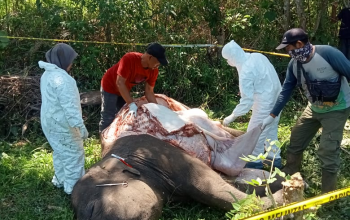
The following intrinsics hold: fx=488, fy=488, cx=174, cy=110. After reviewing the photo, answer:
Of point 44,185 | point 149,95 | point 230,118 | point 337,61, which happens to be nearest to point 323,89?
point 337,61

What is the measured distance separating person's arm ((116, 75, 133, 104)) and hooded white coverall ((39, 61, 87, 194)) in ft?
2.82

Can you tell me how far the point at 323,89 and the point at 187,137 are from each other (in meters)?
1.45

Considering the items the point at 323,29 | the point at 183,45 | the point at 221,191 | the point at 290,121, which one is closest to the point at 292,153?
the point at 221,191

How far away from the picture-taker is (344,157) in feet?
18.9

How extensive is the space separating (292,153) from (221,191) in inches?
49.2

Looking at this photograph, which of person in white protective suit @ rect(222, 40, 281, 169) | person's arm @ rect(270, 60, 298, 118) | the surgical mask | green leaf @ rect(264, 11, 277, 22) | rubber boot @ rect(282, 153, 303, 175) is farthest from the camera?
green leaf @ rect(264, 11, 277, 22)

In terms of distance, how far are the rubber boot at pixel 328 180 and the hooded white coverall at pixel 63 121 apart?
8.12 feet

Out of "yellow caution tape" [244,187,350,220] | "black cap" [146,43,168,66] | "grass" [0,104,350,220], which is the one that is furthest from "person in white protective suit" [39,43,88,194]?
"yellow caution tape" [244,187,350,220]

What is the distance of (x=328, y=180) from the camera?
4.86 meters

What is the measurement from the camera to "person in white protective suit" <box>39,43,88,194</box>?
Result: 4832mm

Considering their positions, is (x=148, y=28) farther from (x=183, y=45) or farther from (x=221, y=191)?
(x=221, y=191)

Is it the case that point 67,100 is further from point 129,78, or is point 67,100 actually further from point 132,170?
point 129,78

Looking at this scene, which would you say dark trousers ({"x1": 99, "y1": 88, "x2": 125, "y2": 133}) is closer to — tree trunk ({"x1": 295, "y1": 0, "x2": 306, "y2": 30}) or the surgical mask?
the surgical mask

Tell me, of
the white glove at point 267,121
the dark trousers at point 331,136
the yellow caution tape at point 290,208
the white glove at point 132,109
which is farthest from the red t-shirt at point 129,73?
the yellow caution tape at point 290,208
